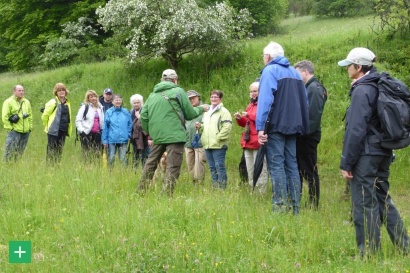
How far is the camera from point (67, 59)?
2620 cm

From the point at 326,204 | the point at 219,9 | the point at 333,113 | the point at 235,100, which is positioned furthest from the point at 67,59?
the point at 326,204

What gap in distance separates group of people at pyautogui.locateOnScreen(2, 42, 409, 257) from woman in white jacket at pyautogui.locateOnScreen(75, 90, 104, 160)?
21 millimetres

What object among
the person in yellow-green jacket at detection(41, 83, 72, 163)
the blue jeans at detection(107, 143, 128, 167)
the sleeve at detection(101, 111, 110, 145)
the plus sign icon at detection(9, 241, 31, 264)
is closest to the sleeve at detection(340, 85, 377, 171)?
the plus sign icon at detection(9, 241, 31, 264)

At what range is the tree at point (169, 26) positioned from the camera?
16156 mm

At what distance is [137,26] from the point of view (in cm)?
1703

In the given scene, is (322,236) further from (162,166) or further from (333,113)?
(333,113)

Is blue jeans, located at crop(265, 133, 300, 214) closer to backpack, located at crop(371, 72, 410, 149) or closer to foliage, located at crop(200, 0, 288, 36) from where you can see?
backpack, located at crop(371, 72, 410, 149)

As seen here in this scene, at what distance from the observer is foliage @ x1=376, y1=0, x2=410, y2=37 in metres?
13.6

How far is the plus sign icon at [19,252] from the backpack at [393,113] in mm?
3642

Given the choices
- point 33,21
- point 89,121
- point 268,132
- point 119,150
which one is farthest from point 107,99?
point 33,21

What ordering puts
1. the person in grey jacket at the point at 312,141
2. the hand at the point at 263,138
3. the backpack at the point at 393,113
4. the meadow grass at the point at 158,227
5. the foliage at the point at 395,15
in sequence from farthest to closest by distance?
the foliage at the point at 395,15 < the person in grey jacket at the point at 312,141 < the hand at the point at 263,138 < the backpack at the point at 393,113 < the meadow grass at the point at 158,227

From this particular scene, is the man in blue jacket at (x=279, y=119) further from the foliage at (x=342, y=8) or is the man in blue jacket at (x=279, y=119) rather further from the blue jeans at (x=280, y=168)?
the foliage at (x=342, y=8)

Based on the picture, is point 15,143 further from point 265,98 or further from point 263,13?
point 263,13

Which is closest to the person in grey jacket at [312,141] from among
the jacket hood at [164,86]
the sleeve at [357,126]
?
the jacket hood at [164,86]
